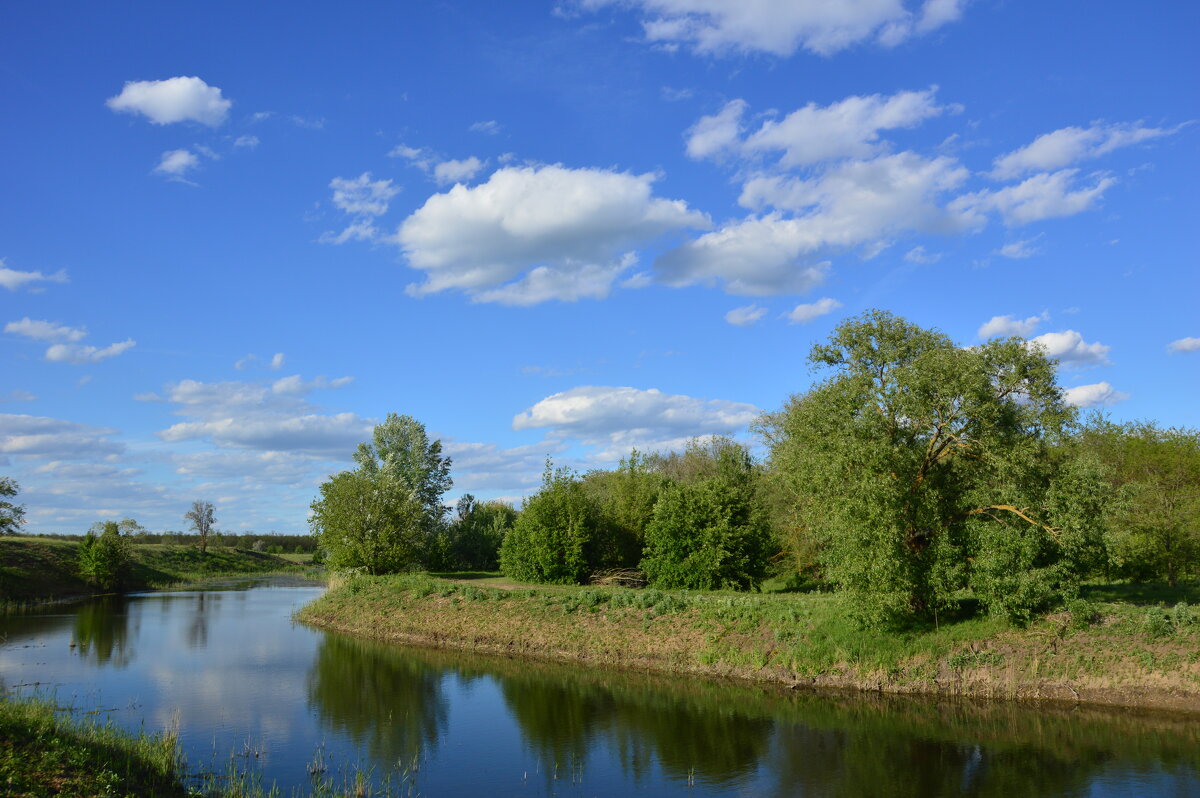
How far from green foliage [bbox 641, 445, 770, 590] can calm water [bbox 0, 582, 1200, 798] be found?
1247 cm

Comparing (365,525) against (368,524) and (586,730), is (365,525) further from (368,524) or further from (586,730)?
(586,730)

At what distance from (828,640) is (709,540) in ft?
47.1

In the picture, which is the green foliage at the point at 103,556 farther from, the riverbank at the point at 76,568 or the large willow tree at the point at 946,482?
the large willow tree at the point at 946,482

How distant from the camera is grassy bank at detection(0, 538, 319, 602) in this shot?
55.3 metres

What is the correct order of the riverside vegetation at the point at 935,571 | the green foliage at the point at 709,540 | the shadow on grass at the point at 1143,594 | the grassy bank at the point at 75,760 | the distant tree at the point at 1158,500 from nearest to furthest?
the grassy bank at the point at 75,760
the riverside vegetation at the point at 935,571
the shadow on grass at the point at 1143,594
the distant tree at the point at 1158,500
the green foliage at the point at 709,540

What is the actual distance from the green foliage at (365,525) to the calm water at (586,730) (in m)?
17.7

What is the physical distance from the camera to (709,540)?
41625 mm

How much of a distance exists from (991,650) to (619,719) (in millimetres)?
12726

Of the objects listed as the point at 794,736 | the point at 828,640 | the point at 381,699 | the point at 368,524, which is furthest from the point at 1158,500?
the point at 368,524

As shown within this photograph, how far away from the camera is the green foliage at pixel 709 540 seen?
1631 inches

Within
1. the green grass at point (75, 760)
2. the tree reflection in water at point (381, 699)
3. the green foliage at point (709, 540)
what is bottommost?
the tree reflection in water at point (381, 699)

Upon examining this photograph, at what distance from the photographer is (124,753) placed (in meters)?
15.5

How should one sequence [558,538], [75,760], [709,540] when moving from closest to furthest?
[75,760]
[709,540]
[558,538]

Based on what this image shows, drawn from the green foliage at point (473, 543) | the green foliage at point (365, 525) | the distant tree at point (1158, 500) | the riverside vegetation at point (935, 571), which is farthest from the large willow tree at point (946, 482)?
the green foliage at point (473, 543)
